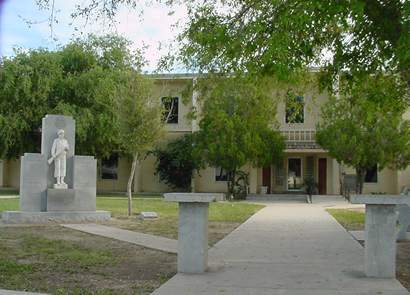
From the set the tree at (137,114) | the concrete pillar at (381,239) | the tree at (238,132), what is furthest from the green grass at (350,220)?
the concrete pillar at (381,239)

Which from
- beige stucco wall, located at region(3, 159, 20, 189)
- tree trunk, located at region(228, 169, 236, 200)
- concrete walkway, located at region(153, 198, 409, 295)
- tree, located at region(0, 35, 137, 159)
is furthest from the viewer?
beige stucco wall, located at region(3, 159, 20, 189)

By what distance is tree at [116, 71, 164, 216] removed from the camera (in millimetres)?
20544

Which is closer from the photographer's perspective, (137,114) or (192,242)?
(192,242)

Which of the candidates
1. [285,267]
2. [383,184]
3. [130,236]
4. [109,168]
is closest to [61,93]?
[109,168]

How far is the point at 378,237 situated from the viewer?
28.5ft

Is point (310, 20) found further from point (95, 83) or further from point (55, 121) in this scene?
point (95, 83)

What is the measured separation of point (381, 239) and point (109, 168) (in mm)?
32860

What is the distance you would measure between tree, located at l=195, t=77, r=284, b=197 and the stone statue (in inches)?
499

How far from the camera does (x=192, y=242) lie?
29.8ft

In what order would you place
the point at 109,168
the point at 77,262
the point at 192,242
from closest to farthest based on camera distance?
the point at 192,242, the point at 77,262, the point at 109,168

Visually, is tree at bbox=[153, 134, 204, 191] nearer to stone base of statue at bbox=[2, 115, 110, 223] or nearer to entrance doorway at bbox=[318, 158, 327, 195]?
entrance doorway at bbox=[318, 158, 327, 195]

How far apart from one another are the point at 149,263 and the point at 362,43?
5.57m

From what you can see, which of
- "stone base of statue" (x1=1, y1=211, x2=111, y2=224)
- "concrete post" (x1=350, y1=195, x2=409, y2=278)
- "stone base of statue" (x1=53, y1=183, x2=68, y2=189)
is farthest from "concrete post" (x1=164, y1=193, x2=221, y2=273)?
"stone base of statue" (x1=53, y1=183, x2=68, y2=189)

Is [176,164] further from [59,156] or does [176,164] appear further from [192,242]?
[192,242]
